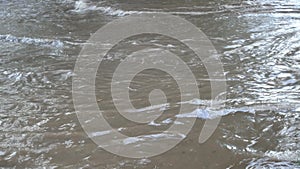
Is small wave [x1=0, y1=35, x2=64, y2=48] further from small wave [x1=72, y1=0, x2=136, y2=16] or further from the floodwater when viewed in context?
small wave [x1=72, y1=0, x2=136, y2=16]

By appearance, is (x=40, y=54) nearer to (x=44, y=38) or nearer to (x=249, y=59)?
(x=44, y=38)

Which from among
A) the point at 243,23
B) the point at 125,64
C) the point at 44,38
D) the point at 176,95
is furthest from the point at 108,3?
the point at 176,95

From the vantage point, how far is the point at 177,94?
4.44 meters

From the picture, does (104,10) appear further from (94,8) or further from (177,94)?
(177,94)

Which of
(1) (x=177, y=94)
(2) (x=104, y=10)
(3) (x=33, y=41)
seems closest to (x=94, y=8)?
(2) (x=104, y=10)

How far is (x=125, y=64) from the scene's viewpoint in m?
5.58

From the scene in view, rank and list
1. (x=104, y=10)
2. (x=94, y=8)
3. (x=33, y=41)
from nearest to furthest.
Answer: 1. (x=33, y=41)
2. (x=104, y=10)
3. (x=94, y=8)

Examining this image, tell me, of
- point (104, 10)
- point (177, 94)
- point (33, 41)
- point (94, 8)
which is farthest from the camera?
point (94, 8)

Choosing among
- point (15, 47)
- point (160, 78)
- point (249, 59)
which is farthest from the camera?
point (15, 47)

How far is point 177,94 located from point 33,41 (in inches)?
149

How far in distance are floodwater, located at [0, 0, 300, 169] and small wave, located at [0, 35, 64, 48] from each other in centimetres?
2

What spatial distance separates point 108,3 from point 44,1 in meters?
2.38

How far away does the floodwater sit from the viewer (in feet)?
10.9

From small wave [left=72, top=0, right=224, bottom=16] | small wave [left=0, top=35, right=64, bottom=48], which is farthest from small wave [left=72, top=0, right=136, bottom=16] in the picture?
small wave [left=0, top=35, right=64, bottom=48]
